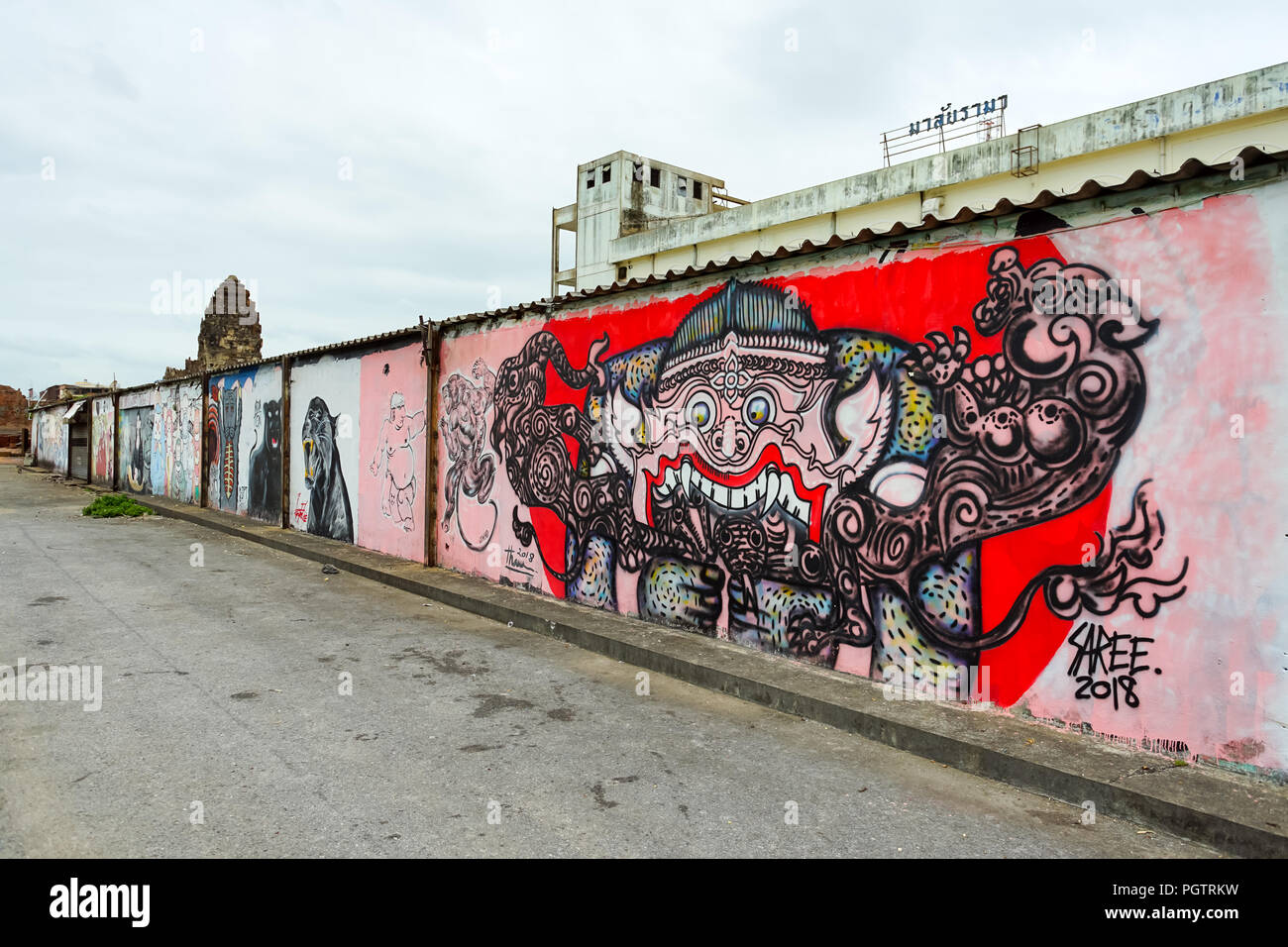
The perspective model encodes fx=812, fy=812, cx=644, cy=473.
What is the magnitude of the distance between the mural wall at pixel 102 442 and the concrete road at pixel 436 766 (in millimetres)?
19465

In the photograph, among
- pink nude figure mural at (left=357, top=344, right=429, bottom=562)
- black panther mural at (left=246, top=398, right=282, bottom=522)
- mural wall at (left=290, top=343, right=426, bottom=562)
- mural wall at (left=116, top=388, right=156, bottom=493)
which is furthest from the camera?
mural wall at (left=116, top=388, right=156, bottom=493)

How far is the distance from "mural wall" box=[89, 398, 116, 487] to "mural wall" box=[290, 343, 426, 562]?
44.7ft

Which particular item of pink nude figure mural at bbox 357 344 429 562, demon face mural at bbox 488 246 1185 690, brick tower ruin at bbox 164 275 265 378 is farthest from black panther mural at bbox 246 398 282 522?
brick tower ruin at bbox 164 275 265 378

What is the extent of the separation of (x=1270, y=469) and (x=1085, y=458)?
2.55 ft

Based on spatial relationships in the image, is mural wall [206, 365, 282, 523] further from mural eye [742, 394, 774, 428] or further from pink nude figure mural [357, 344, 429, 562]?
mural eye [742, 394, 774, 428]

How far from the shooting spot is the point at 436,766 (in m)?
3.97

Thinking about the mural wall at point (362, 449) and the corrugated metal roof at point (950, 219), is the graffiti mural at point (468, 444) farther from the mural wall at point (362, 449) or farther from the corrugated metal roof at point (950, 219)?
the corrugated metal roof at point (950, 219)

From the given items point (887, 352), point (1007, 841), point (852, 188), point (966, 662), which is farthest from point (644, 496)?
point (852, 188)

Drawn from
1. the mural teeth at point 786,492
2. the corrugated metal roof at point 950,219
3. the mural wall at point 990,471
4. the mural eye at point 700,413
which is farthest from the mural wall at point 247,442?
the mural teeth at point 786,492

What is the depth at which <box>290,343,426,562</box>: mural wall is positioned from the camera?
1030 centimetres

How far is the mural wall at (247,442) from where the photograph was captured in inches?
558

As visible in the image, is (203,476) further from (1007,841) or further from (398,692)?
(1007,841)

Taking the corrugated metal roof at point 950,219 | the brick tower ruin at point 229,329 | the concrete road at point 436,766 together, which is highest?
the brick tower ruin at point 229,329

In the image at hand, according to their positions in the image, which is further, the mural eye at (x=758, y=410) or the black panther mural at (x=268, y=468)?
the black panther mural at (x=268, y=468)
